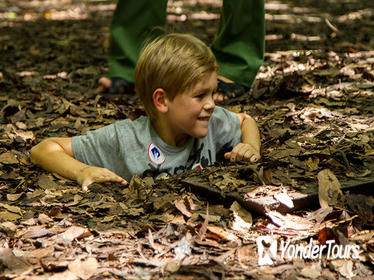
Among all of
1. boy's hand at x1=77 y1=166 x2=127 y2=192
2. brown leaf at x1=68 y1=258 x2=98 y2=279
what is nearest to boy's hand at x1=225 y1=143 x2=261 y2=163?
boy's hand at x1=77 y1=166 x2=127 y2=192

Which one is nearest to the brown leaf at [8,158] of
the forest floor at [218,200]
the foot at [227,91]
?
the forest floor at [218,200]

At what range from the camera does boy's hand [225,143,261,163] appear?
3.14 meters

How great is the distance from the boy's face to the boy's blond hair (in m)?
0.04

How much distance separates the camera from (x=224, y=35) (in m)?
4.80

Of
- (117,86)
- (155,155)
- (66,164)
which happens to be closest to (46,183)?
(66,164)

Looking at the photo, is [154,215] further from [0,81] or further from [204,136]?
[0,81]

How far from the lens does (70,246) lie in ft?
7.63

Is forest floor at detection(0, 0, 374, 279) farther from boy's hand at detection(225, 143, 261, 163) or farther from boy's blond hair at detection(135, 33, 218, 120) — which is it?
boy's blond hair at detection(135, 33, 218, 120)

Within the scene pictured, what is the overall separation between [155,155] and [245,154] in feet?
2.25

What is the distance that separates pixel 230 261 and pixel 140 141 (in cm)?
146

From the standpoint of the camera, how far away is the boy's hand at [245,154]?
3.14 metres

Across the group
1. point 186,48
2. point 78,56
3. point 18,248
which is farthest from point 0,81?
point 18,248

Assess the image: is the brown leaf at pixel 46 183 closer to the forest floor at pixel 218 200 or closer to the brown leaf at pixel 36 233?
the forest floor at pixel 218 200

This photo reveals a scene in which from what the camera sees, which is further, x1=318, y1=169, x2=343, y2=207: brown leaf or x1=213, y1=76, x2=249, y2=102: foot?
x1=213, y1=76, x2=249, y2=102: foot
